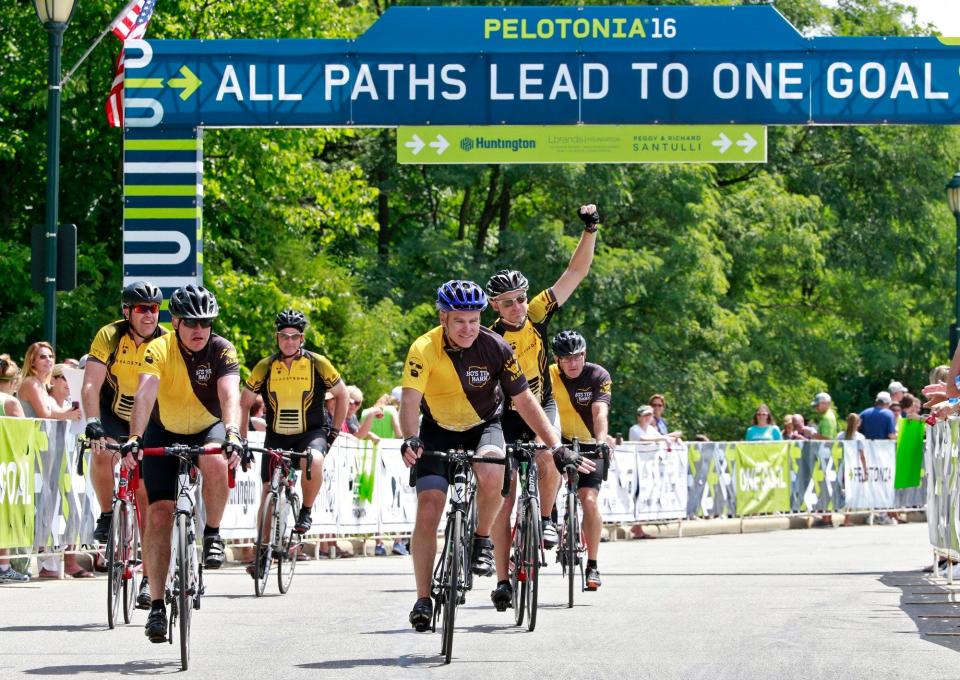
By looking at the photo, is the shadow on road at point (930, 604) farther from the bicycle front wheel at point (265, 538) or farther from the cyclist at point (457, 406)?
the bicycle front wheel at point (265, 538)

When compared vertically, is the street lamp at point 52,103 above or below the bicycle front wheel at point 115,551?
above

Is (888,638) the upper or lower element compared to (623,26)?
lower

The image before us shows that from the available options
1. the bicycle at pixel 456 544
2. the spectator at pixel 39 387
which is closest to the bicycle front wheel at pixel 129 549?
the bicycle at pixel 456 544

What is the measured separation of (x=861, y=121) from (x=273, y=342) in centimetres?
1842

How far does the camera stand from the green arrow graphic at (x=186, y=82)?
19.1 m

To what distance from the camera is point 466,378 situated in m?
10.5

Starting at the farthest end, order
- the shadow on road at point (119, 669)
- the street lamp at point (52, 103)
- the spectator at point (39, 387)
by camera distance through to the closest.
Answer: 1. the street lamp at point (52, 103)
2. the spectator at point (39, 387)
3. the shadow on road at point (119, 669)

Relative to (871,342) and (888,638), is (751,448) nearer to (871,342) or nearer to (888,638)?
(888,638)

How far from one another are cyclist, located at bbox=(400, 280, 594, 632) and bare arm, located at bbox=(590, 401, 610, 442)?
3.38m

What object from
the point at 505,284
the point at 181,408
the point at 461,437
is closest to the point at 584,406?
the point at 505,284

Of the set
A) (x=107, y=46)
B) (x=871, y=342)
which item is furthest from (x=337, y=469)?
(x=871, y=342)

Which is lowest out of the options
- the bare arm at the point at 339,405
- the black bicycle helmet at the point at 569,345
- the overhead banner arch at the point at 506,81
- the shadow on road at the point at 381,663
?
the shadow on road at the point at 381,663

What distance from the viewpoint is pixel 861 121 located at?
19.0m

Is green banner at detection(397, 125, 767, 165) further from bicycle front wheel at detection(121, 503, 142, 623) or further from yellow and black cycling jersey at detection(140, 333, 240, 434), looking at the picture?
yellow and black cycling jersey at detection(140, 333, 240, 434)
